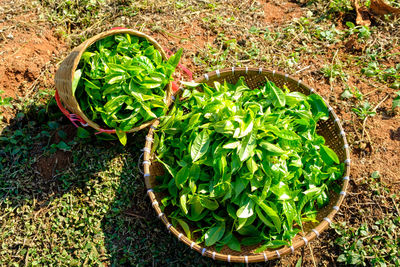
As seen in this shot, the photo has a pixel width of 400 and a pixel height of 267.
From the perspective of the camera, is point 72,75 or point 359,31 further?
point 359,31

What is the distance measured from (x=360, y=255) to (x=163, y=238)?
1.10 metres

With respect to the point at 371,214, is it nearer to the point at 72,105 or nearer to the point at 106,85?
the point at 106,85

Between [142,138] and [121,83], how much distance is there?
488 mm

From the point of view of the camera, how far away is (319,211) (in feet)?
6.61

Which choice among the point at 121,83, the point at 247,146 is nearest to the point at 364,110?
the point at 247,146

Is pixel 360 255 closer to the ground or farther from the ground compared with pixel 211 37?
closer to the ground

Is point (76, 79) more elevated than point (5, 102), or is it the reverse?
point (76, 79)

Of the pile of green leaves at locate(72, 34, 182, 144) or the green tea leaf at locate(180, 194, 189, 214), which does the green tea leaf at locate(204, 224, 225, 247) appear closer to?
the green tea leaf at locate(180, 194, 189, 214)

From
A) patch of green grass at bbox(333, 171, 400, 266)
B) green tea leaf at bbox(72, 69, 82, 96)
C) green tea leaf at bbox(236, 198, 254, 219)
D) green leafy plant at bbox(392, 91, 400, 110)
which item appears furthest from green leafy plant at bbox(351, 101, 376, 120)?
green tea leaf at bbox(72, 69, 82, 96)

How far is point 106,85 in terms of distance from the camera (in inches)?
79.9

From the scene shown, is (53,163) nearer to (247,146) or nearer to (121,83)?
(121,83)

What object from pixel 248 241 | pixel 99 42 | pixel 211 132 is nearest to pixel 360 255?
pixel 248 241

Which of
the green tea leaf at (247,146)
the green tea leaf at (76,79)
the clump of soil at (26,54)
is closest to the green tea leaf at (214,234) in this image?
the green tea leaf at (247,146)

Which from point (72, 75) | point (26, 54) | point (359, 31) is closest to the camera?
point (72, 75)
